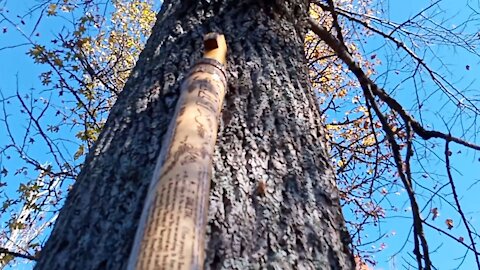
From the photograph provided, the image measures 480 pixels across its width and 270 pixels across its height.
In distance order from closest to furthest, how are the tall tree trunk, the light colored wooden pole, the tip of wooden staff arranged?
the light colored wooden pole < the tall tree trunk < the tip of wooden staff

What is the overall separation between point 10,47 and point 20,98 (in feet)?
1.63

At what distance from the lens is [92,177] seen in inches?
48.7

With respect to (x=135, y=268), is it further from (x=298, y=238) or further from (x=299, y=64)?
(x=299, y=64)

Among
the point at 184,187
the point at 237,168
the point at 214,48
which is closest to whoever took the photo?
the point at 184,187

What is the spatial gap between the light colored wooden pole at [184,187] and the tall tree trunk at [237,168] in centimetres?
14

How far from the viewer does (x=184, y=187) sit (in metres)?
0.86

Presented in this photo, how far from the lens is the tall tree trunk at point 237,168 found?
1.01 meters

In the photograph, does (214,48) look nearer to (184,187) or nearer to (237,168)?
(237,168)

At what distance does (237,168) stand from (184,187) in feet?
1.03

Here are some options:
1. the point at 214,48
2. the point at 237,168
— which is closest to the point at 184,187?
the point at 237,168

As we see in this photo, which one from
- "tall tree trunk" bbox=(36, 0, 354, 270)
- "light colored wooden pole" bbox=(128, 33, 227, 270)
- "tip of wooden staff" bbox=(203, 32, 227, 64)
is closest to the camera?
"light colored wooden pole" bbox=(128, 33, 227, 270)

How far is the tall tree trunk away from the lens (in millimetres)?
1012

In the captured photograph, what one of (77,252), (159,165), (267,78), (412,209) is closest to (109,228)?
(77,252)

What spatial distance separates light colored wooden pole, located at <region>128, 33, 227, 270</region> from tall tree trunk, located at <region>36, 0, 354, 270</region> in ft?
0.46
